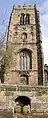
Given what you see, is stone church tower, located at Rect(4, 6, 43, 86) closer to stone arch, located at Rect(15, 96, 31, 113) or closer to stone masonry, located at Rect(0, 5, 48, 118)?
stone masonry, located at Rect(0, 5, 48, 118)

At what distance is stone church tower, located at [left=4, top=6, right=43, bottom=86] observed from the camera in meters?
44.3

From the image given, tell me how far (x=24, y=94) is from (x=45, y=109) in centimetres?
336

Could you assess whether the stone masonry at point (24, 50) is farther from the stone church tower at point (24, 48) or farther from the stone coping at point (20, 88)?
the stone coping at point (20, 88)

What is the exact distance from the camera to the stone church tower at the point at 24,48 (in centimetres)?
4431

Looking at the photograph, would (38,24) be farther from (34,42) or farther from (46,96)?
(46,96)

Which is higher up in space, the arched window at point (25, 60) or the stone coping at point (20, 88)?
the arched window at point (25, 60)

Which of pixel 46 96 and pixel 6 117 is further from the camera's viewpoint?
pixel 46 96

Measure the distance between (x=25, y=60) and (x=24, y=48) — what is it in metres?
2.26

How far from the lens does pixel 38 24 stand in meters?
48.3

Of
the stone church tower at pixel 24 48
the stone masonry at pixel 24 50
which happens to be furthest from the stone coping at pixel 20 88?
the stone church tower at pixel 24 48

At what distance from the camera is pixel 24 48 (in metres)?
46.9

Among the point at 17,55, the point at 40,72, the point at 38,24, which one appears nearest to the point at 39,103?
the point at 40,72

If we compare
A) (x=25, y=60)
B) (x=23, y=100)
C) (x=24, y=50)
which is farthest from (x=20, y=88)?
(x=24, y=50)

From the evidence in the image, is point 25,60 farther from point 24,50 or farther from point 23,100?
point 23,100
